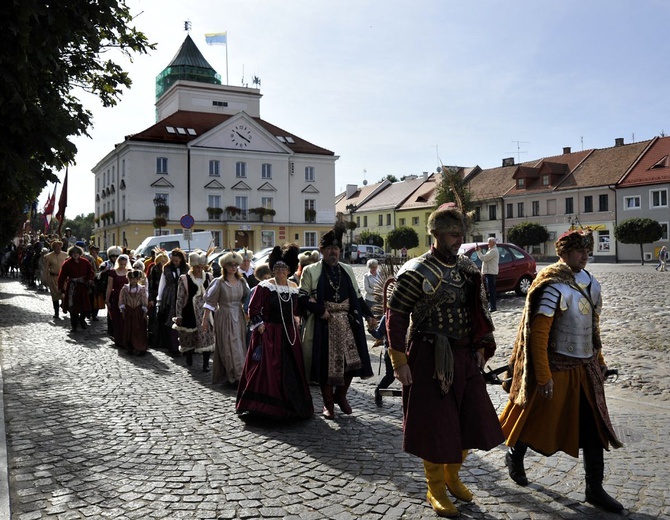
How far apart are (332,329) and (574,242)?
10.3ft

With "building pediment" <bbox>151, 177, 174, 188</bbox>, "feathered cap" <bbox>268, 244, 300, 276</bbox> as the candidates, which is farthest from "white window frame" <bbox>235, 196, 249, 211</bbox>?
"feathered cap" <bbox>268, 244, 300, 276</bbox>

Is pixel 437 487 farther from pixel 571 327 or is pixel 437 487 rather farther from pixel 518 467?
pixel 571 327

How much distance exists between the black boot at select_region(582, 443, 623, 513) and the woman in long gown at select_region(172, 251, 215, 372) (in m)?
6.79

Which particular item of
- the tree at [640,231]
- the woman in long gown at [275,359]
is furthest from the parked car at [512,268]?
the tree at [640,231]

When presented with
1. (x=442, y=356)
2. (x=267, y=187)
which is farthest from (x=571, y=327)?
(x=267, y=187)

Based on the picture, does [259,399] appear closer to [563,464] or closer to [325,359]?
[325,359]

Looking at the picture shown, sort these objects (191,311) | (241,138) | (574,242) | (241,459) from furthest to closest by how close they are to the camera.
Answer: (241,138) < (191,311) < (241,459) < (574,242)

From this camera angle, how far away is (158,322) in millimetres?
12484

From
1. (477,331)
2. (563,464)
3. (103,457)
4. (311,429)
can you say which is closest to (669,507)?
(563,464)

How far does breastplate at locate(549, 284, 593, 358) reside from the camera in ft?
15.0

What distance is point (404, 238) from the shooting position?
64.2 m

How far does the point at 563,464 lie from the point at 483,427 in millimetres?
1396

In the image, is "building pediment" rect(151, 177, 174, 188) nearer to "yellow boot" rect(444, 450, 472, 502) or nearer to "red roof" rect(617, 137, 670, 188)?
"red roof" rect(617, 137, 670, 188)

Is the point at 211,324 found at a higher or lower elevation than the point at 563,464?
higher
